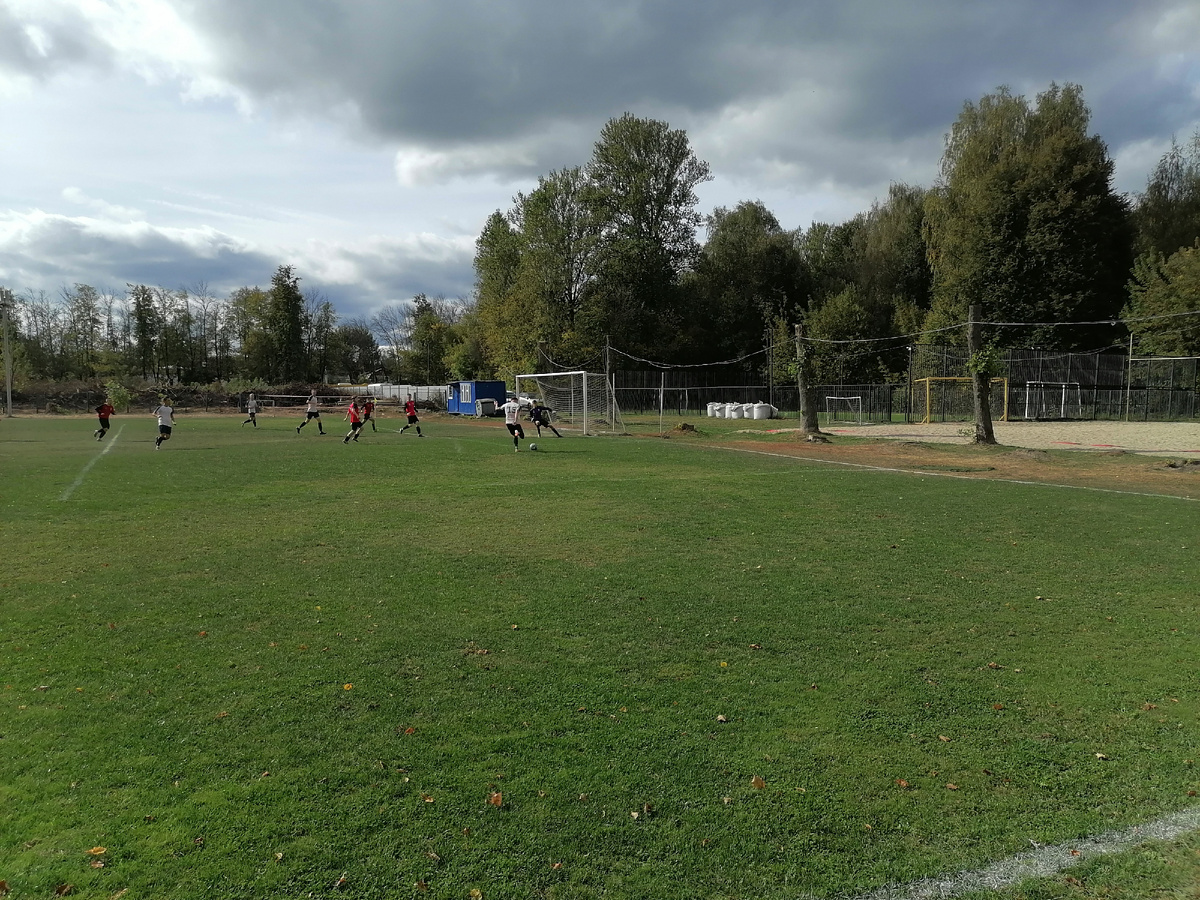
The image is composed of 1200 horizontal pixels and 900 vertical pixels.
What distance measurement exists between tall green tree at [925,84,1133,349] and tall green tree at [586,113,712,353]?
17.9 meters

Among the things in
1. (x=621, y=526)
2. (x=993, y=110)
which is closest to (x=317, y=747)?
(x=621, y=526)

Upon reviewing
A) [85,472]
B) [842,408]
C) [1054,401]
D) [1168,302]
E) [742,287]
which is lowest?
[85,472]

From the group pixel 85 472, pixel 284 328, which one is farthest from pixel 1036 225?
pixel 284 328

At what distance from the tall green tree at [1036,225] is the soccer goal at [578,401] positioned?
22143 millimetres

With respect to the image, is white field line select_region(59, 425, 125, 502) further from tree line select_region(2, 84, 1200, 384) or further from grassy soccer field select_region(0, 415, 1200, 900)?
tree line select_region(2, 84, 1200, 384)

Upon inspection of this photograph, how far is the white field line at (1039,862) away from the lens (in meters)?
2.82

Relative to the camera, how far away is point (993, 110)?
43656mm

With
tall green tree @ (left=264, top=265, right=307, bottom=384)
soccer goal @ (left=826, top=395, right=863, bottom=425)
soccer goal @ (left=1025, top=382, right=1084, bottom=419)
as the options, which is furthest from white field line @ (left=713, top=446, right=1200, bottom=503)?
tall green tree @ (left=264, top=265, right=307, bottom=384)

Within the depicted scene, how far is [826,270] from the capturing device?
186 ft

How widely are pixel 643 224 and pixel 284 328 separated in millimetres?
44251

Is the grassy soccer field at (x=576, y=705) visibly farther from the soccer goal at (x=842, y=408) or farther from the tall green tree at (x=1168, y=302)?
the tall green tree at (x=1168, y=302)

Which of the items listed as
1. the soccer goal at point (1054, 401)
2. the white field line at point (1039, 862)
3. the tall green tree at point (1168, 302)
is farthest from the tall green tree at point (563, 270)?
the white field line at point (1039, 862)

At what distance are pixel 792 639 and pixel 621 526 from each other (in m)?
4.63

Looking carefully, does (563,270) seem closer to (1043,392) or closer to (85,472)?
(1043,392)
